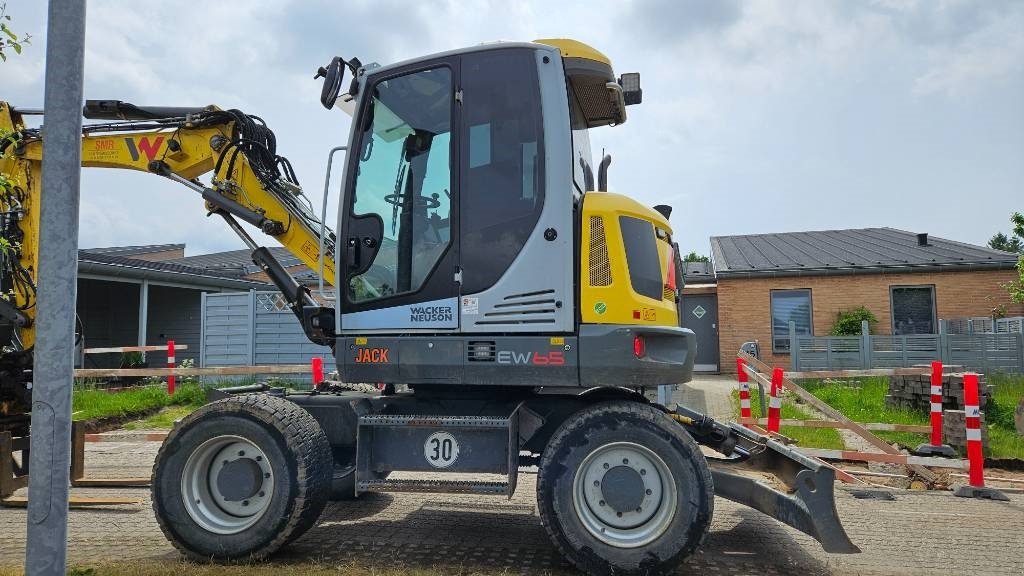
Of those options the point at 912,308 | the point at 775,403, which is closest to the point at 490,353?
the point at 775,403

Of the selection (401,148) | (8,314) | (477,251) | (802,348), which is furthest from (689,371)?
(802,348)

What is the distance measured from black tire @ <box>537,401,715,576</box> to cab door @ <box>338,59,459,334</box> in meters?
1.11

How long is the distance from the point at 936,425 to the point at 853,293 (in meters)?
12.0

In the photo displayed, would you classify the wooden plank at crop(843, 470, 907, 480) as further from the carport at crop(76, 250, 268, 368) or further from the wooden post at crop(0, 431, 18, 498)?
the carport at crop(76, 250, 268, 368)

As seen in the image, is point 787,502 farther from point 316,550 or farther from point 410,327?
point 316,550

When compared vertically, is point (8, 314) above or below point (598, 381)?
above

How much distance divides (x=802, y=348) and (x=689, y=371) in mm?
13119

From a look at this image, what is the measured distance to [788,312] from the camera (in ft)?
63.9

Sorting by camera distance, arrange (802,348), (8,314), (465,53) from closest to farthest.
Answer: (465,53) → (8,314) → (802,348)

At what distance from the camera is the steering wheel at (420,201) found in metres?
4.61

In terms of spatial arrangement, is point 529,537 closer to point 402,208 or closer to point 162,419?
point 402,208

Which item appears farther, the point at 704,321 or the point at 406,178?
the point at 704,321

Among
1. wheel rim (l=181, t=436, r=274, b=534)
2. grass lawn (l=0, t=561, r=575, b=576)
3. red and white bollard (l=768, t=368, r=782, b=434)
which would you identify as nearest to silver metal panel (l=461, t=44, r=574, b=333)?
grass lawn (l=0, t=561, r=575, b=576)

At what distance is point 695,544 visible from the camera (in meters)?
4.04
